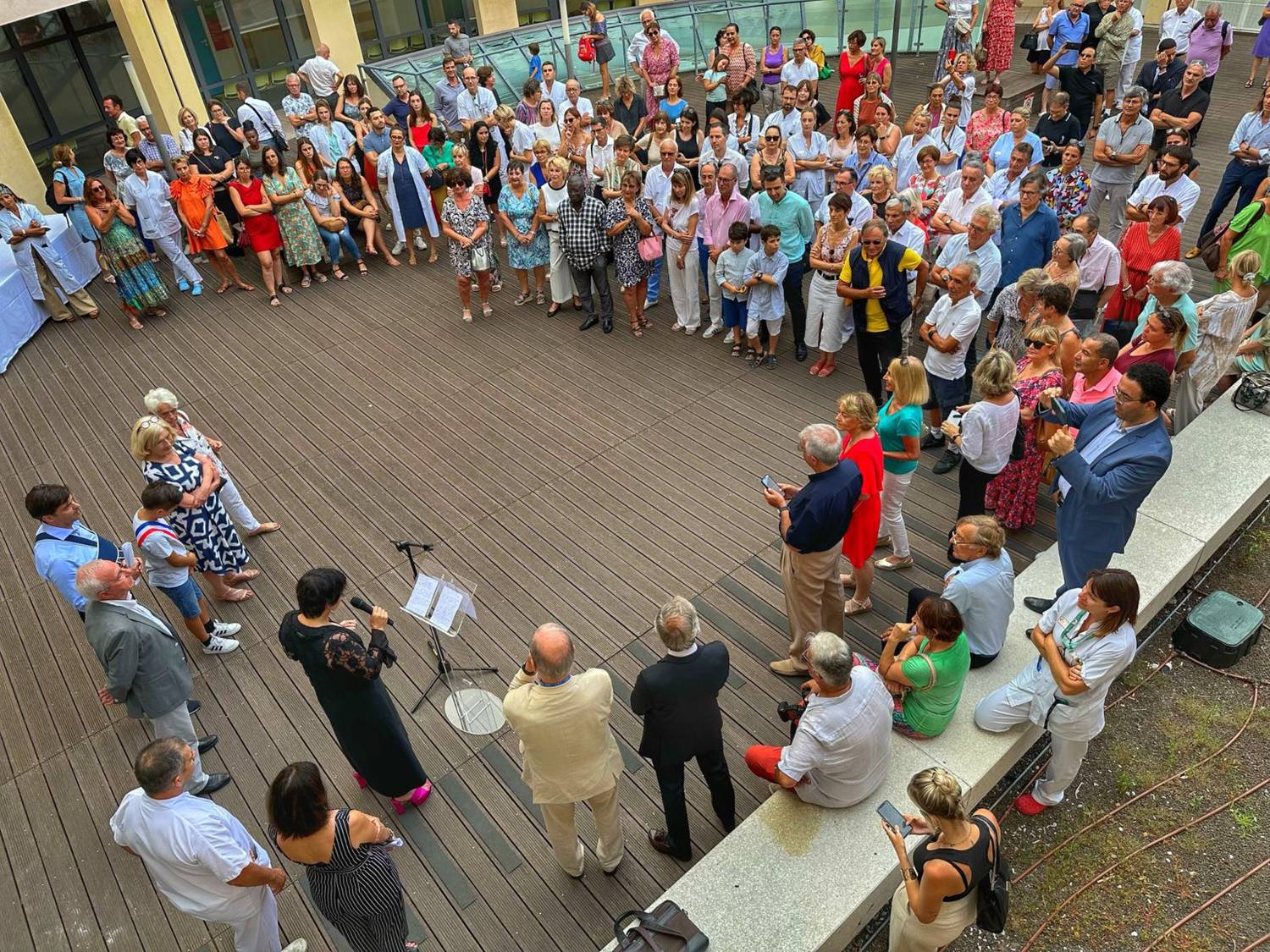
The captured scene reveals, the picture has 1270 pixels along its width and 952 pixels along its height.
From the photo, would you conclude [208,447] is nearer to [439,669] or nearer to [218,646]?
[218,646]

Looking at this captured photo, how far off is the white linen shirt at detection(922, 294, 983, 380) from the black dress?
13.5 ft

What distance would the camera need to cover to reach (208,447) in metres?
5.25

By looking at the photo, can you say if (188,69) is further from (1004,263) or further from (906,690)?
(906,690)

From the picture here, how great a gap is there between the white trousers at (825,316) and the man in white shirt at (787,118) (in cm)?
231

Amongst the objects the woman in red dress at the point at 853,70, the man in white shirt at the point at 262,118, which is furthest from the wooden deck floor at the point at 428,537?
the woman in red dress at the point at 853,70

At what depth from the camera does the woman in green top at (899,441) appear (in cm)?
456

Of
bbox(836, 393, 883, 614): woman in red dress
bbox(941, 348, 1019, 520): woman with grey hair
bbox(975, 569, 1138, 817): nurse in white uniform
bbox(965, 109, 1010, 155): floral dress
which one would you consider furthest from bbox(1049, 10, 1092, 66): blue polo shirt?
bbox(975, 569, 1138, 817): nurse in white uniform

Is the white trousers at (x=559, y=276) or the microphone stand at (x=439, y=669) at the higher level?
the white trousers at (x=559, y=276)

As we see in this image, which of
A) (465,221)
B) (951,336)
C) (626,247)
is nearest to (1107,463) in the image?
(951,336)

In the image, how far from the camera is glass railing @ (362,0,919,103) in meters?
13.9

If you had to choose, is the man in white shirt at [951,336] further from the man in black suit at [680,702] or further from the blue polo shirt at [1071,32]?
the blue polo shirt at [1071,32]

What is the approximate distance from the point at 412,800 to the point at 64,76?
14535 mm

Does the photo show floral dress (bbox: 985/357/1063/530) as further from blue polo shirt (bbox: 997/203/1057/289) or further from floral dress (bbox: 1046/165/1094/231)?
floral dress (bbox: 1046/165/1094/231)

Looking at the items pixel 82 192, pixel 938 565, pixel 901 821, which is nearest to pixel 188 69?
pixel 82 192
